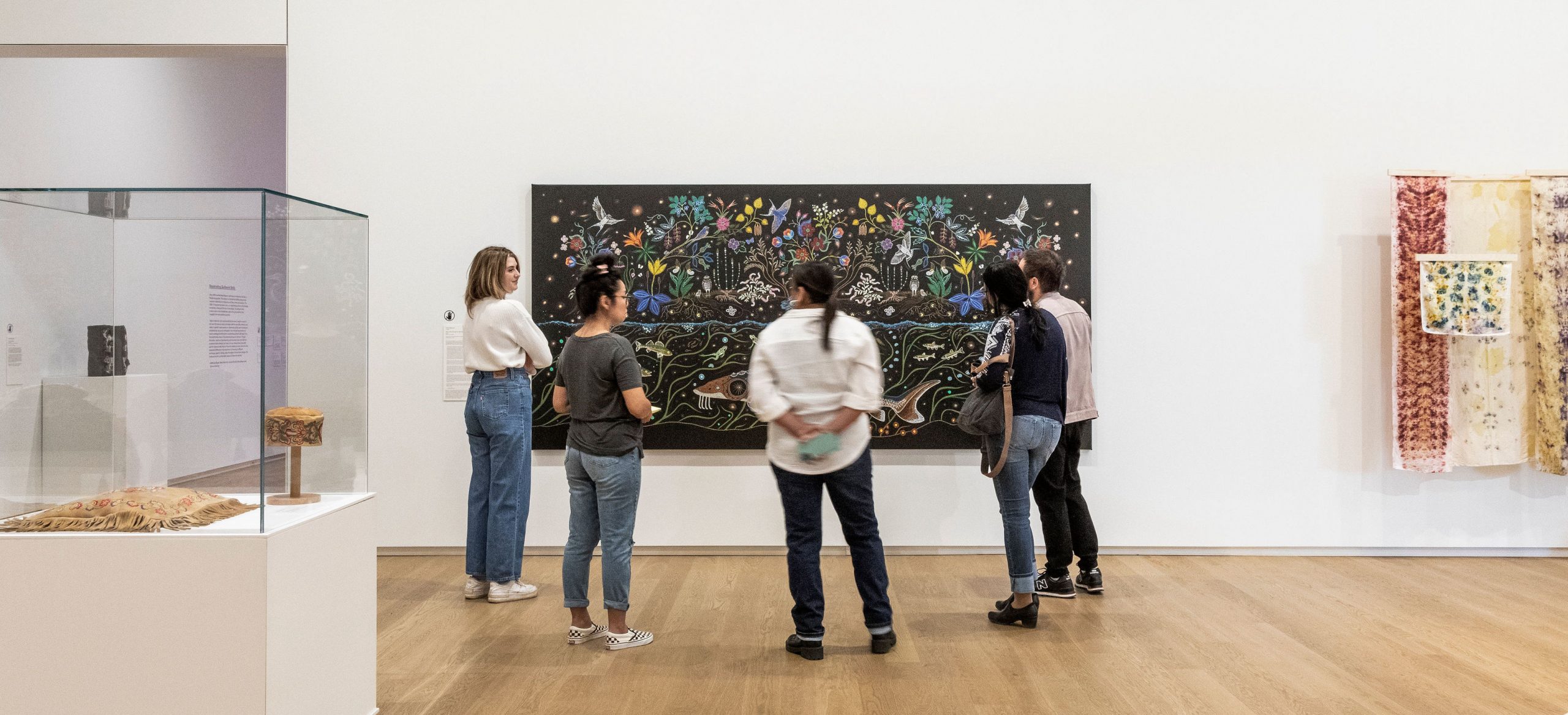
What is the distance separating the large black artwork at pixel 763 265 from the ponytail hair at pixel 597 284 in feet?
5.53

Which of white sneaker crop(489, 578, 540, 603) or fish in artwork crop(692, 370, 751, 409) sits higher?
fish in artwork crop(692, 370, 751, 409)

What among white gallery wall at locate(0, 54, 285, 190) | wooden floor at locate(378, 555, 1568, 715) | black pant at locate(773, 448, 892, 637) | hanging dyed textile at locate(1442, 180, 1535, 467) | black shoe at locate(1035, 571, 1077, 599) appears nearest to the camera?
wooden floor at locate(378, 555, 1568, 715)

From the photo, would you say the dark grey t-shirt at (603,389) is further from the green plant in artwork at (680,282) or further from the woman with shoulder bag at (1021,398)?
the green plant in artwork at (680,282)

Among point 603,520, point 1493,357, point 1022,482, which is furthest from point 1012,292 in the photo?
point 1493,357

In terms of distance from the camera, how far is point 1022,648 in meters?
3.46

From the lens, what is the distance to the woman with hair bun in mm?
3295

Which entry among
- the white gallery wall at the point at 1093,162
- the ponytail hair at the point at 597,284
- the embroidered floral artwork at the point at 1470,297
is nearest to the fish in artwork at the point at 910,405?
the white gallery wall at the point at 1093,162

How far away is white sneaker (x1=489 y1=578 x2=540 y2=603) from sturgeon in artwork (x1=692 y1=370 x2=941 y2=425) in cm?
133

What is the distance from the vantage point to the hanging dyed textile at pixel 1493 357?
4.97 meters

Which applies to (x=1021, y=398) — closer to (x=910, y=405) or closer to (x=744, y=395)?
(x=910, y=405)

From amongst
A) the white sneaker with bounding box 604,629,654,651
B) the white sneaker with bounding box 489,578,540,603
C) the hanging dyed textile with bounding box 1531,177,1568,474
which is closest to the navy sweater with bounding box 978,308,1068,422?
the white sneaker with bounding box 604,629,654,651

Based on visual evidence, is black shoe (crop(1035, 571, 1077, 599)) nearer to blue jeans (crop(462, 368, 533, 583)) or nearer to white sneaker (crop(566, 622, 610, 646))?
white sneaker (crop(566, 622, 610, 646))

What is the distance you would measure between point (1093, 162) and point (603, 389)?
10.3ft

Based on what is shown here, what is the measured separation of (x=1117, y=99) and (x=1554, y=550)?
11.0 ft
